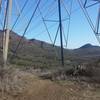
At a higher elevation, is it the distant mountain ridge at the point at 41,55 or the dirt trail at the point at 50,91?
the distant mountain ridge at the point at 41,55

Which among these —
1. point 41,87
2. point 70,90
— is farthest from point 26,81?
point 70,90

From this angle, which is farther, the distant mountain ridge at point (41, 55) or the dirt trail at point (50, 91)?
the distant mountain ridge at point (41, 55)

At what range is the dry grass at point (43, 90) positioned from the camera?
13.7 meters

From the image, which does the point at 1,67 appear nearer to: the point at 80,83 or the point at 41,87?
the point at 41,87

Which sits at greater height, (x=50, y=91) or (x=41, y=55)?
(x=41, y=55)

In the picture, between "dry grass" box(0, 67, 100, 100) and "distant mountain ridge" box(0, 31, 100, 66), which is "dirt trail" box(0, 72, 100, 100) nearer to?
"dry grass" box(0, 67, 100, 100)

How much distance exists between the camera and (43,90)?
14578mm

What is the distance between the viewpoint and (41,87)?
1504 cm

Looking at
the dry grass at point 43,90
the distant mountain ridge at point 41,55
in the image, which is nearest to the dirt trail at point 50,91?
the dry grass at point 43,90

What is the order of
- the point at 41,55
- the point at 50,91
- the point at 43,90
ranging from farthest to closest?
the point at 41,55 < the point at 43,90 < the point at 50,91

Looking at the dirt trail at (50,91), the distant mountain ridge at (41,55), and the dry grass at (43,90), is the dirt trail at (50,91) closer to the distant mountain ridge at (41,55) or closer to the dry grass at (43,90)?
the dry grass at (43,90)

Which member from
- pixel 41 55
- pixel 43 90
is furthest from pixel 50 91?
pixel 41 55

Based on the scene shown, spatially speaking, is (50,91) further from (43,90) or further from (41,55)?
(41,55)

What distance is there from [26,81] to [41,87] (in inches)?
36.1
